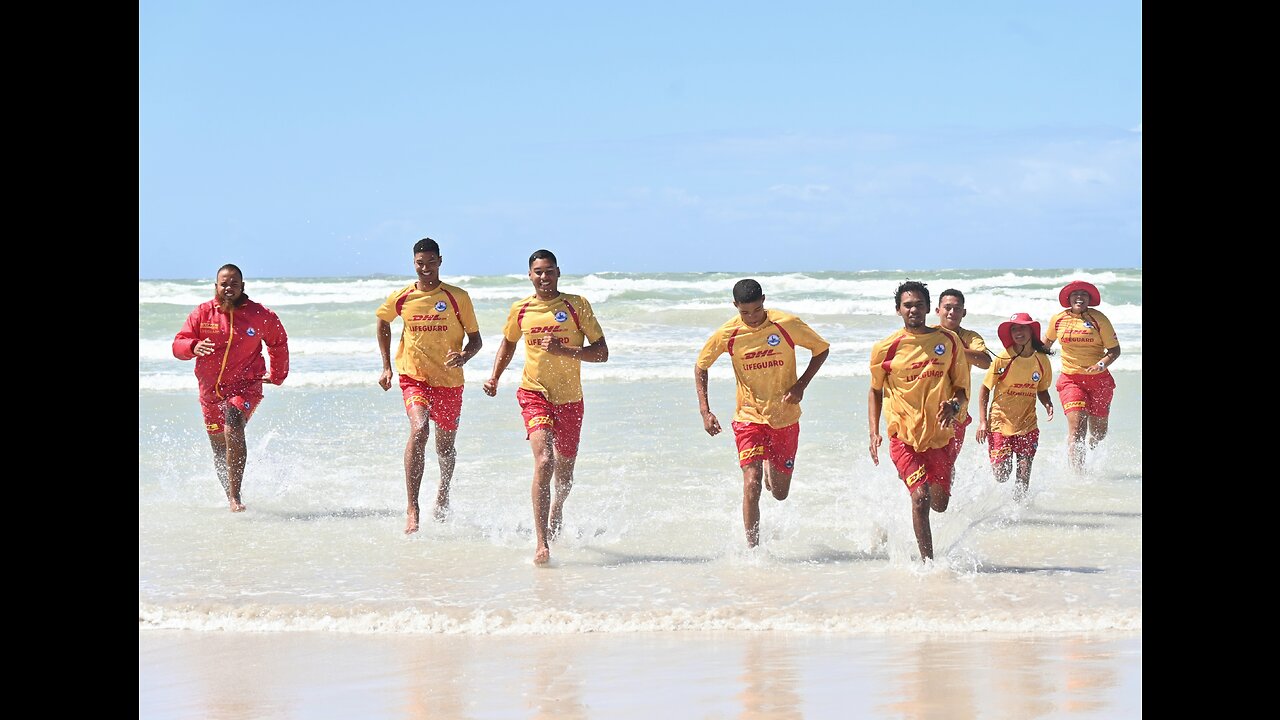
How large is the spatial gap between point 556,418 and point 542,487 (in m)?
0.49

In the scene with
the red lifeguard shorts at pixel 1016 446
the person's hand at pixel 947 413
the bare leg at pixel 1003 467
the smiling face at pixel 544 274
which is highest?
the smiling face at pixel 544 274

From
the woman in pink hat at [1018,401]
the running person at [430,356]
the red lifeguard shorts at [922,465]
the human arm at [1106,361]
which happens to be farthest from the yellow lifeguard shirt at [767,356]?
the human arm at [1106,361]

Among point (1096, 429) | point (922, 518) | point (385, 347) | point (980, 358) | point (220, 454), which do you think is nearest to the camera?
point (922, 518)

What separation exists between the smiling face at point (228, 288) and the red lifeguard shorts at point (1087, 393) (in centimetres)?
685

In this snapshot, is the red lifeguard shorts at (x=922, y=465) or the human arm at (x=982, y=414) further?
the human arm at (x=982, y=414)

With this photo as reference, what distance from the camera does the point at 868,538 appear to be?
7.96 metres

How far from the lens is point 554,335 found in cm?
772

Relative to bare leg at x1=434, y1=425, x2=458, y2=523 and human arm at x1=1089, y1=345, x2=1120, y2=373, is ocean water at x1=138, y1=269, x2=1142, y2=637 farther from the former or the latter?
human arm at x1=1089, y1=345, x2=1120, y2=373

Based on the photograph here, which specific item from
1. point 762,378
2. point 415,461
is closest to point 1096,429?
point 762,378

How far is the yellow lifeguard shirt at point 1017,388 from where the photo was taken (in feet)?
30.7

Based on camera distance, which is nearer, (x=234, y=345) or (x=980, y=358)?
(x=980, y=358)

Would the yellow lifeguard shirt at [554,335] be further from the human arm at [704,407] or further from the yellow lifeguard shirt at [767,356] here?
the yellow lifeguard shirt at [767,356]

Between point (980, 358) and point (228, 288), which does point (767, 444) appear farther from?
point (228, 288)

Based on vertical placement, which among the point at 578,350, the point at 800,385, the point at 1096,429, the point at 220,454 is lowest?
the point at 220,454
